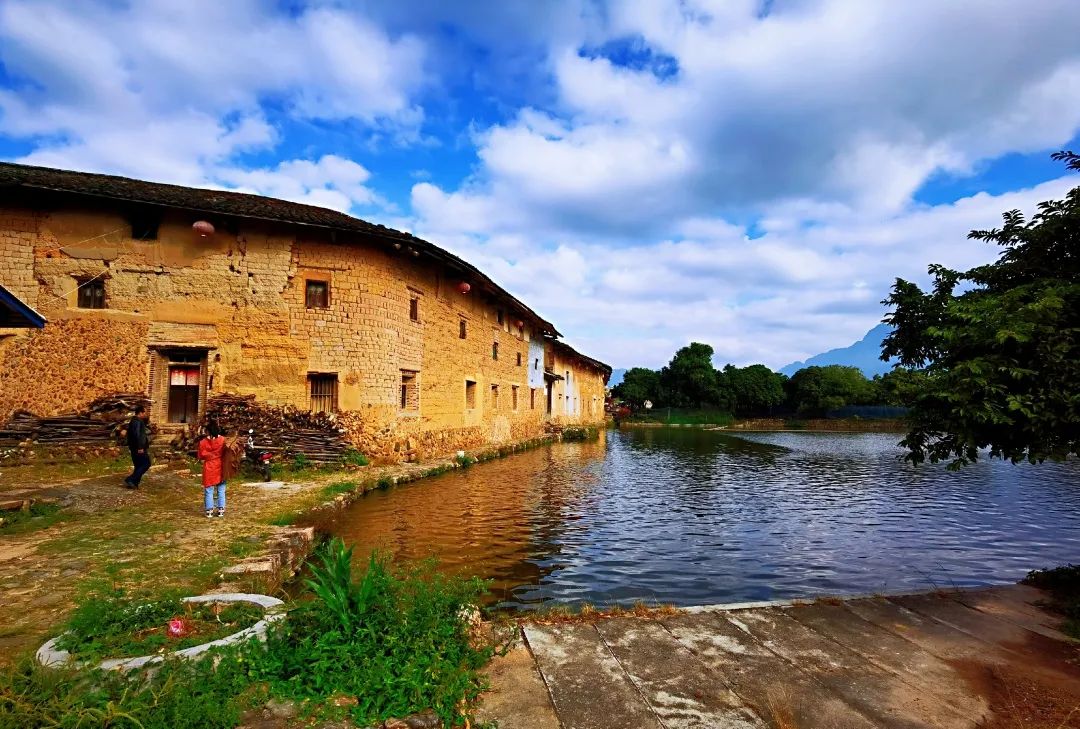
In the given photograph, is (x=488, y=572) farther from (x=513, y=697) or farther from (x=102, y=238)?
(x=102, y=238)

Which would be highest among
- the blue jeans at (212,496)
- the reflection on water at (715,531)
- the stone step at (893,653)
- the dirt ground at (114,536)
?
the blue jeans at (212,496)

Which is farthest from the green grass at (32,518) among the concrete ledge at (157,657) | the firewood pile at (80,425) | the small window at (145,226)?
the small window at (145,226)

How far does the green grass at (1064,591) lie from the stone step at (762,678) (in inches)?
114

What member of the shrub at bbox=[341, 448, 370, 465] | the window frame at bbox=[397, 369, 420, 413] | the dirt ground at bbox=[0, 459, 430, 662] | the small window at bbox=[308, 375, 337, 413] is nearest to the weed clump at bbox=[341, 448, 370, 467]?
the shrub at bbox=[341, 448, 370, 465]

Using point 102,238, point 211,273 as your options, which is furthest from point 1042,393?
point 102,238

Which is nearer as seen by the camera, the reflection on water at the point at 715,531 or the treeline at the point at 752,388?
the reflection on water at the point at 715,531

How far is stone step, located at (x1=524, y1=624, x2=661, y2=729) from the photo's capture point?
305 centimetres

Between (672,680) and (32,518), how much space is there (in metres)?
9.14

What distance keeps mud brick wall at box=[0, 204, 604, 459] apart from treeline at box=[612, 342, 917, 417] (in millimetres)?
55332

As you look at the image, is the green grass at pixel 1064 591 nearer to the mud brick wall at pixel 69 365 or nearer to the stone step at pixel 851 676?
the stone step at pixel 851 676

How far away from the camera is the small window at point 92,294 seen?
1314 centimetres

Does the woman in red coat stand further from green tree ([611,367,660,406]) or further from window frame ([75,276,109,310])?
green tree ([611,367,660,406])

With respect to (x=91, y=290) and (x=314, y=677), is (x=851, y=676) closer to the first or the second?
(x=314, y=677)

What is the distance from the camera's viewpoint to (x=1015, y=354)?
15.0ft
